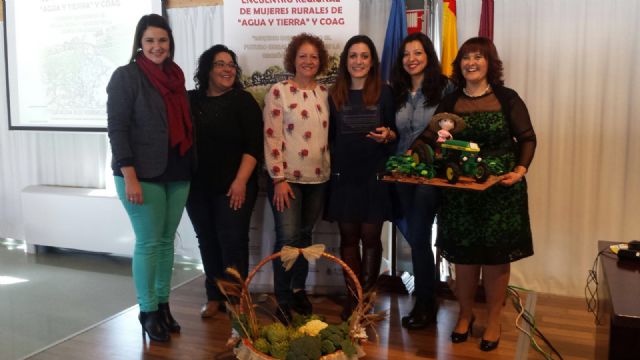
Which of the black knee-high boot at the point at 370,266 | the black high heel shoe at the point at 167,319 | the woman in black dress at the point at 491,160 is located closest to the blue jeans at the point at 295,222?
the black knee-high boot at the point at 370,266

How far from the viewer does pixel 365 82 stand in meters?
2.70

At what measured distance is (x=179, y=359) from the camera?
247 centimetres

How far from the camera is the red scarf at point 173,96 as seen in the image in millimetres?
2424

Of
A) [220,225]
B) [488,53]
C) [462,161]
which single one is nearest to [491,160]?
[462,161]

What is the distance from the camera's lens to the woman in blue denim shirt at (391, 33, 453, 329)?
8.51ft

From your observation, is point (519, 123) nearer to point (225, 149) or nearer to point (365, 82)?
point (365, 82)

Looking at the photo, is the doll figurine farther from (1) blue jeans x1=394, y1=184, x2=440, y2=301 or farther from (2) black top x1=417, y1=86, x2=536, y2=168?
(1) blue jeans x1=394, y1=184, x2=440, y2=301

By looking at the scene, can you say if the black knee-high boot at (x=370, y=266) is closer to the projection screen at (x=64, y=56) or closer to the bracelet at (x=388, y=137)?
the bracelet at (x=388, y=137)

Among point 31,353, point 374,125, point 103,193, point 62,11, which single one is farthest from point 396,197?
point 62,11

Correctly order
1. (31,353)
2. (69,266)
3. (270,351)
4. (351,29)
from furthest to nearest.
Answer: (69,266) → (351,29) → (31,353) → (270,351)

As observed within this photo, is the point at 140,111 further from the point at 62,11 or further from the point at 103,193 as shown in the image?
the point at 62,11

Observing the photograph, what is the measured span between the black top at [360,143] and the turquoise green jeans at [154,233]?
78cm

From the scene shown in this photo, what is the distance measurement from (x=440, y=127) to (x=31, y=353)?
7.11 ft

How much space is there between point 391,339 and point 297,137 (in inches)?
43.3
